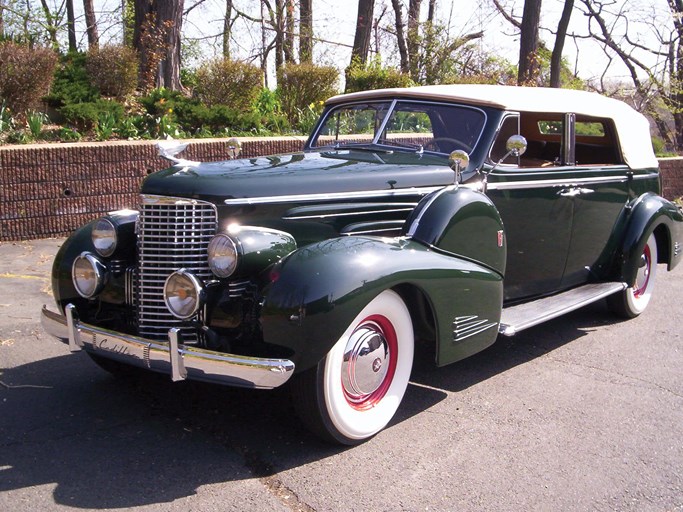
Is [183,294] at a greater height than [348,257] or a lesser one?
lesser

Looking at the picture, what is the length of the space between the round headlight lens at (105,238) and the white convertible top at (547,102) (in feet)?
7.11

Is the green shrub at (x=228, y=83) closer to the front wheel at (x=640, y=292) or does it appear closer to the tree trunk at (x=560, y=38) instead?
the front wheel at (x=640, y=292)

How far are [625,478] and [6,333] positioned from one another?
13.1 feet

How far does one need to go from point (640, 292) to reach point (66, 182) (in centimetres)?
589

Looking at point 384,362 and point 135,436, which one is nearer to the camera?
point 135,436

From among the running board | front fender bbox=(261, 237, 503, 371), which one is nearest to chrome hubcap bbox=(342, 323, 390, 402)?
front fender bbox=(261, 237, 503, 371)

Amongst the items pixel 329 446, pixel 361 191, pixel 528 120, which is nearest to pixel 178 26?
pixel 528 120

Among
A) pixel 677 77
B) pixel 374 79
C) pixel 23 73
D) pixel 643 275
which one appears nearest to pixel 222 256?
pixel 643 275

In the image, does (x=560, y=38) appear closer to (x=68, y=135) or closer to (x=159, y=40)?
(x=159, y=40)

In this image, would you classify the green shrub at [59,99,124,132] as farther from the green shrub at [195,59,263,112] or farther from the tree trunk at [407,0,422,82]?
the tree trunk at [407,0,422,82]

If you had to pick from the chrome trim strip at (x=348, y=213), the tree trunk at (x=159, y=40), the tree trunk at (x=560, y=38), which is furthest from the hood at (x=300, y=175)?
the tree trunk at (x=560, y=38)

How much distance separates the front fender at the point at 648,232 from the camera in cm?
567

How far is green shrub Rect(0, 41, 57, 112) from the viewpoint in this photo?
9.29m

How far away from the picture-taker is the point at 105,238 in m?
3.85
